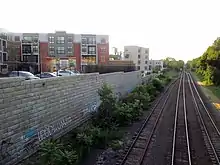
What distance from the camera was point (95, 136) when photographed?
1187 centimetres

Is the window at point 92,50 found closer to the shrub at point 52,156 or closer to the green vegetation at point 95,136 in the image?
the green vegetation at point 95,136

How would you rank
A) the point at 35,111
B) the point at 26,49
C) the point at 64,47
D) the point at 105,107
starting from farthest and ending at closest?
1. the point at 64,47
2. the point at 26,49
3. the point at 105,107
4. the point at 35,111

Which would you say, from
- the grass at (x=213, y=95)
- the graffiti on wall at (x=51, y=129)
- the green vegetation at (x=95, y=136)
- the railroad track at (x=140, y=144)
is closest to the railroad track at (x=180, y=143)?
the railroad track at (x=140, y=144)

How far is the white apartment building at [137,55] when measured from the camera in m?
117

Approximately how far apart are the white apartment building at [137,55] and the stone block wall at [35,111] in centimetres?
10326

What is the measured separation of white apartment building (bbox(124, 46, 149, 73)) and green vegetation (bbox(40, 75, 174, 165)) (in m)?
99.3

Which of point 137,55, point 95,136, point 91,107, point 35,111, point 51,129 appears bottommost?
point 95,136

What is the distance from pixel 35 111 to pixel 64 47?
60.2 meters

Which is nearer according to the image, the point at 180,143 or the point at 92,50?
the point at 180,143

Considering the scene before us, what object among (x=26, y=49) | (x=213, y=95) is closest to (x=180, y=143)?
(x=213, y=95)

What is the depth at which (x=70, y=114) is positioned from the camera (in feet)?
41.8

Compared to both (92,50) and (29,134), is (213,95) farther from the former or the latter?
(92,50)

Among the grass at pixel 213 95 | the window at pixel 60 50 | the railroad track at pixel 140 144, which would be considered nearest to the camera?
the railroad track at pixel 140 144

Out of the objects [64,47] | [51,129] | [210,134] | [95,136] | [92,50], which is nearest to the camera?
[51,129]
